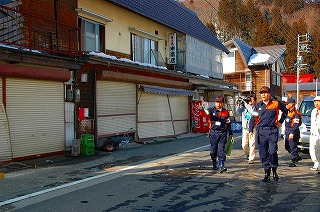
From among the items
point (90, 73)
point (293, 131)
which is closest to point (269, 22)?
point (90, 73)

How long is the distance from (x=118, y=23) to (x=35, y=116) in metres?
7.06

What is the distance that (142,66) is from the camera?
53.2 feet

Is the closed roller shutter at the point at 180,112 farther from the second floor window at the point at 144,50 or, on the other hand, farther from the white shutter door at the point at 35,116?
the white shutter door at the point at 35,116

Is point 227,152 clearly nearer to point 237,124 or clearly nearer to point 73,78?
point 73,78

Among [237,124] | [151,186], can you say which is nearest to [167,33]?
[237,124]

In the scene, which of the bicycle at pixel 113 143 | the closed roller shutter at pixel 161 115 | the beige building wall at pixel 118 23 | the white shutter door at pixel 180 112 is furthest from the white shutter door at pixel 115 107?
the white shutter door at pixel 180 112

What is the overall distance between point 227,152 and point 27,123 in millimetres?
6218

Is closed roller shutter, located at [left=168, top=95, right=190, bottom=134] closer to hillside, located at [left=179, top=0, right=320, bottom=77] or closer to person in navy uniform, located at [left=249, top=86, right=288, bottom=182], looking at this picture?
person in navy uniform, located at [left=249, top=86, right=288, bottom=182]

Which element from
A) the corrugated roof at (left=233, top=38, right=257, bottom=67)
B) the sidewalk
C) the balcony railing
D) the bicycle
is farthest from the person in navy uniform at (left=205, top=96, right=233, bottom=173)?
the corrugated roof at (left=233, top=38, right=257, bottom=67)

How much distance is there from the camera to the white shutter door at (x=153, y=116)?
1708 cm

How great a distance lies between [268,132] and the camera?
26.0 ft

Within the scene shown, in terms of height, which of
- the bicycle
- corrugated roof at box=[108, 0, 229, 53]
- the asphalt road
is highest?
corrugated roof at box=[108, 0, 229, 53]

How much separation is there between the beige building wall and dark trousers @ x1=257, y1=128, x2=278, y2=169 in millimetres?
9497

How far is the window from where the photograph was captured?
48.7 feet
